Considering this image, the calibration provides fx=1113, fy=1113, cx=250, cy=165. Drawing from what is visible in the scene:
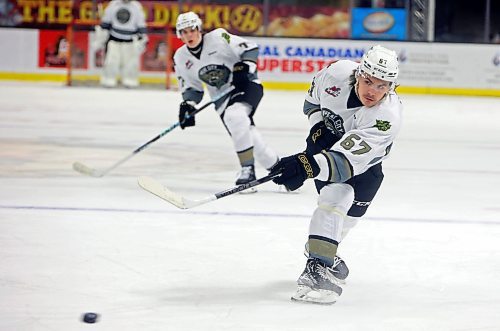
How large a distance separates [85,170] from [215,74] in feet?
3.03

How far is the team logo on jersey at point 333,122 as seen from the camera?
354 cm

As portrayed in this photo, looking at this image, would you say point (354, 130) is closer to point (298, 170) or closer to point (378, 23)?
point (298, 170)

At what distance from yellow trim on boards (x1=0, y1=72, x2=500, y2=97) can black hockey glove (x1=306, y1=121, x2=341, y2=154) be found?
902 cm

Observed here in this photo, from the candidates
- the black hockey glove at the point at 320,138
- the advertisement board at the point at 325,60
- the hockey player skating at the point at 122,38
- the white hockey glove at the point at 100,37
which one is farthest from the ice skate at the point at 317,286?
the white hockey glove at the point at 100,37

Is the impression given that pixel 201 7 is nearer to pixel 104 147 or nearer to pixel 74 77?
pixel 74 77

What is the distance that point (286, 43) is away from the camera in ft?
42.4

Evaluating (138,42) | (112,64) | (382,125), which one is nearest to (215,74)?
(382,125)

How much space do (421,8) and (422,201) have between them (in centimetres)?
746

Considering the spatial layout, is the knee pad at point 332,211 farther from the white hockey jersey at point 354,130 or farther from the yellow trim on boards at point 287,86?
the yellow trim on boards at point 287,86

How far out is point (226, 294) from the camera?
A: 3438 millimetres

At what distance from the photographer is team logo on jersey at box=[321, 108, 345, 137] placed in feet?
11.6

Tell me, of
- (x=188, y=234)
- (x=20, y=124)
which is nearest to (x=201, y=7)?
(x=20, y=124)

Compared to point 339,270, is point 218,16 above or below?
above

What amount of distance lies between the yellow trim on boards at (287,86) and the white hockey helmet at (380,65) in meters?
9.43
